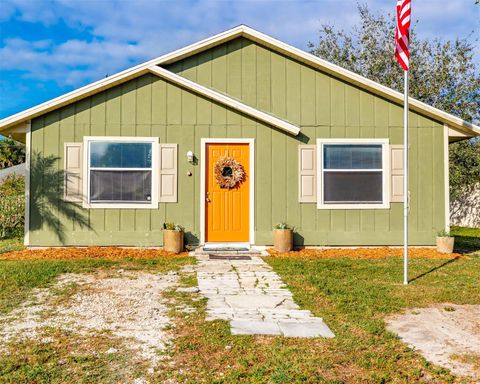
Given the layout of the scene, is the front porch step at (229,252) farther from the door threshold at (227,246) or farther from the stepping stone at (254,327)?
the stepping stone at (254,327)

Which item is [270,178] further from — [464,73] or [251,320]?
[464,73]

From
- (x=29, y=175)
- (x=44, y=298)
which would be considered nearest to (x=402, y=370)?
(x=44, y=298)

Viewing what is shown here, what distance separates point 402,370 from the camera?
292 cm

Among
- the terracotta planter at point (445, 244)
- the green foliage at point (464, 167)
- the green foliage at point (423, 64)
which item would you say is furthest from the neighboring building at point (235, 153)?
the green foliage at point (423, 64)

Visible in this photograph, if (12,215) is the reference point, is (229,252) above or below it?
below

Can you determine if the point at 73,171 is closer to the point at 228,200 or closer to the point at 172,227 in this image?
the point at 172,227

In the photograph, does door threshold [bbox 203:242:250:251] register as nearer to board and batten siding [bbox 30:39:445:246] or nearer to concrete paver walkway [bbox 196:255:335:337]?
board and batten siding [bbox 30:39:445:246]

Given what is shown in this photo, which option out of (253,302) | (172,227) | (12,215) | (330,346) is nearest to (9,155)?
(12,215)

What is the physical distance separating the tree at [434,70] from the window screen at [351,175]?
410 inches

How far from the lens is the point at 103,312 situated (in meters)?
4.24

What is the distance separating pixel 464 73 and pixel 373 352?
17.9 m

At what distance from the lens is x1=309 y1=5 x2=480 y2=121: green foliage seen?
1761cm

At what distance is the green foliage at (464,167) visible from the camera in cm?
1700

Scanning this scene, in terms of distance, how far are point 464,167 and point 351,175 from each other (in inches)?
439
